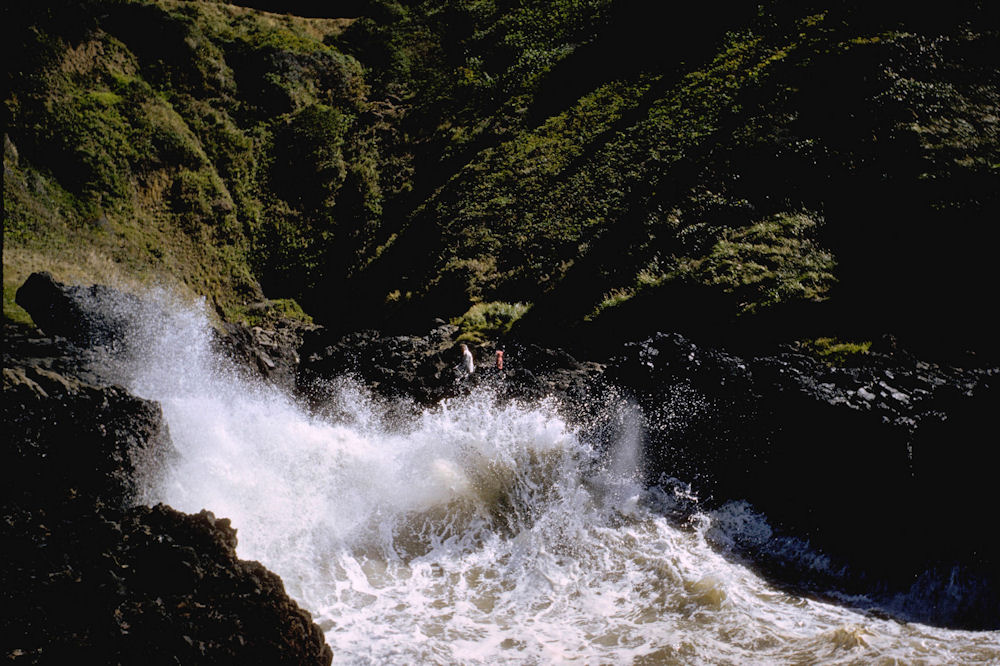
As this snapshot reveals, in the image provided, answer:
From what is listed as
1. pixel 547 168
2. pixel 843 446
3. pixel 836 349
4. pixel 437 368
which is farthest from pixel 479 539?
pixel 547 168

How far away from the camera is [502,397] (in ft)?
41.5

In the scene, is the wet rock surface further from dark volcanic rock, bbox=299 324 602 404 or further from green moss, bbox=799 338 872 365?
dark volcanic rock, bbox=299 324 602 404

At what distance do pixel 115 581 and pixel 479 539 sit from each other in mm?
5250

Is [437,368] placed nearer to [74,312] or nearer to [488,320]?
[488,320]

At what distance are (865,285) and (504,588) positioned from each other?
10454mm

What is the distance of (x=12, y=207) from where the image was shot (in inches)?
695

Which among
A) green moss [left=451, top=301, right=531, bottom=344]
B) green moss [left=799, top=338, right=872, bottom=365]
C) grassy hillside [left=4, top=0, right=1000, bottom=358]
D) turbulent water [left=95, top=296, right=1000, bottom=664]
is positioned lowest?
turbulent water [left=95, top=296, right=1000, bottom=664]

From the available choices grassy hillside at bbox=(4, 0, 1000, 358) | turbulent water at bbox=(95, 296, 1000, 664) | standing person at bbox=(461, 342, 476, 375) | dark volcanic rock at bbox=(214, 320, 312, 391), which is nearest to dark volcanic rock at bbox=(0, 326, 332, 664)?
turbulent water at bbox=(95, 296, 1000, 664)

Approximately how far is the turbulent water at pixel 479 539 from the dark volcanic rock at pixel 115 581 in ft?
5.05

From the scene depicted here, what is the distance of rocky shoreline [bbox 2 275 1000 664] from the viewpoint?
17.3ft

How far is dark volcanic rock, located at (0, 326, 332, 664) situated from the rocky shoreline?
0.01m

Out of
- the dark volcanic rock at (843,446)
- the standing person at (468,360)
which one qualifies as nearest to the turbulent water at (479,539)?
the dark volcanic rock at (843,446)

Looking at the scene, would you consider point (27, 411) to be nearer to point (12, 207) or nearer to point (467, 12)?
point (12, 207)

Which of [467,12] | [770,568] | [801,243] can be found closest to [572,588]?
[770,568]
